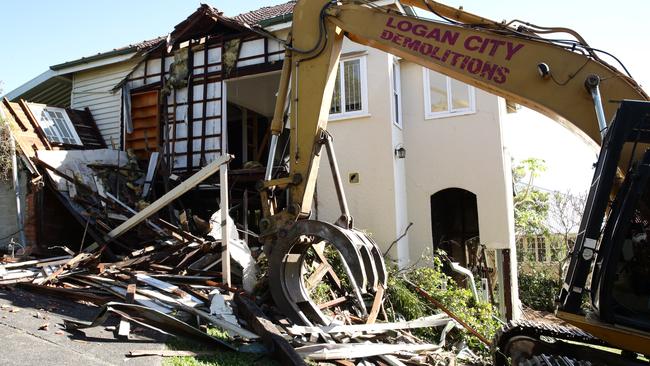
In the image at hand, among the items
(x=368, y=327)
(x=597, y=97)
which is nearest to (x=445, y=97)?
(x=368, y=327)

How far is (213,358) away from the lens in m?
4.98

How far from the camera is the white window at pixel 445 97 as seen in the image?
37.0ft

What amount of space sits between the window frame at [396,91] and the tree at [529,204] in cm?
780

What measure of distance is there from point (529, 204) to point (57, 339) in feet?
57.1

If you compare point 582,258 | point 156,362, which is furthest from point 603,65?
point 156,362

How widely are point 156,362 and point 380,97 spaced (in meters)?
7.62

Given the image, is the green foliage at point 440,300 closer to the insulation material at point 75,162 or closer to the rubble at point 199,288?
the rubble at point 199,288

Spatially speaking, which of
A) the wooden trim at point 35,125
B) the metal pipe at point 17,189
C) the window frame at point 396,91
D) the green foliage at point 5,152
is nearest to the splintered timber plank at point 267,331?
the window frame at point 396,91

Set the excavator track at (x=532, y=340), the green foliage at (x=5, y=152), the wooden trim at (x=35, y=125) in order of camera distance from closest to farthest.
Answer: the excavator track at (x=532, y=340) → the green foliage at (x=5, y=152) → the wooden trim at (x=35, y=125)

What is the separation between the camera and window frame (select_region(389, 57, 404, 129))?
10.9 metres

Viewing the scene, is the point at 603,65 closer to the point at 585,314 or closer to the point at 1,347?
the point at 585,314

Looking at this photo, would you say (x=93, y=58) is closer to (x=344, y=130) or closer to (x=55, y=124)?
(x=55, y=124)

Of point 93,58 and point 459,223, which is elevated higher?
point 93,58

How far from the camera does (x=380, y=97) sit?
35.3ft
